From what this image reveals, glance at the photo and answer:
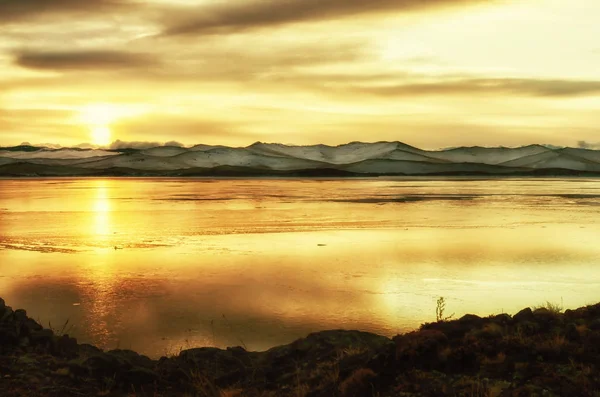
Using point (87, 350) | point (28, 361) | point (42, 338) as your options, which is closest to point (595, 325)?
point (87, 350)

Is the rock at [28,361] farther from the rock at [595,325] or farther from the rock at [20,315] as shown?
the rock at [595,325]

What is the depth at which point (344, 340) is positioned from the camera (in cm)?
1020

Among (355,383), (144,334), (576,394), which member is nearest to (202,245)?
(144,334)

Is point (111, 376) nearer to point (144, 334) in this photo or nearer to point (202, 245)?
point (144, 334)

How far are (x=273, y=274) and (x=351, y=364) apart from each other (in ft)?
28.7

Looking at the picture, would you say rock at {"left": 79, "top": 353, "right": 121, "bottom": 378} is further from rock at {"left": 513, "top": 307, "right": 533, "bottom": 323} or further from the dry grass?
rock at {"left": 513, "top": 307, "right": 533, "bottom": 323}

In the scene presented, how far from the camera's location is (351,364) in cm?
896

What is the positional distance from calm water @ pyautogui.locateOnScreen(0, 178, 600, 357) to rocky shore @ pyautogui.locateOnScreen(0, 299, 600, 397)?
1.30 metres

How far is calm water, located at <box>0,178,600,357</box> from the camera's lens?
1239 cm

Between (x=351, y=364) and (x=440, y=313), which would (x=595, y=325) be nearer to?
(x=440, y=313)

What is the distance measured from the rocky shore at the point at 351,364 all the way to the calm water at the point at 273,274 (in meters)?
1.30

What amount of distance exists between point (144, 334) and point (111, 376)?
2600 millimetres

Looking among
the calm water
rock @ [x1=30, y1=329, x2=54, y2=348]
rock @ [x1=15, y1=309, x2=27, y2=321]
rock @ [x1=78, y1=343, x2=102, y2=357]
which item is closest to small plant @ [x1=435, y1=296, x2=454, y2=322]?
the calm water

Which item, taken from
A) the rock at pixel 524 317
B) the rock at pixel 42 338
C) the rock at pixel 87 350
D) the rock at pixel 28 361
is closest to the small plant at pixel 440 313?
the rock at pixel 524 317
